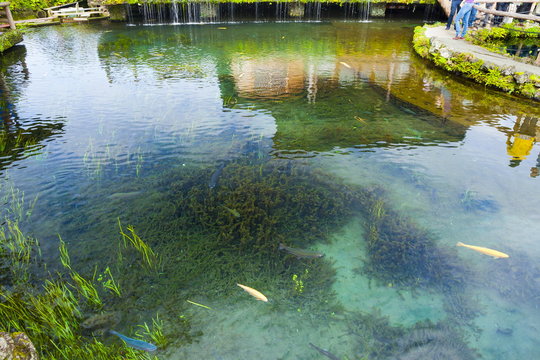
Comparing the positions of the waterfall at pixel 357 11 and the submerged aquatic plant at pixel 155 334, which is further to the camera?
the waterfall at pixel 357 11

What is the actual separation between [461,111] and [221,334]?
10.3 metres

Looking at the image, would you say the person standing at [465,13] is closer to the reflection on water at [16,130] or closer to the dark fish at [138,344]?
the reflection on water at [16,130]

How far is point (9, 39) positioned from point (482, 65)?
76.3ft

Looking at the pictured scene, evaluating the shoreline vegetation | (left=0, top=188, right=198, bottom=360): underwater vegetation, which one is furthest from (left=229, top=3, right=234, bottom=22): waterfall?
(left=0, top=188, right=198, bottom=360): underwater vegetation

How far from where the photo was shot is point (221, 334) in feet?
13.8

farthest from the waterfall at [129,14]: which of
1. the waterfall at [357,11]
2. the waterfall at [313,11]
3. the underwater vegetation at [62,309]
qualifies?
the underwater vegetation at [62,309]

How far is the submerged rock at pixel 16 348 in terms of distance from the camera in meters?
3.18

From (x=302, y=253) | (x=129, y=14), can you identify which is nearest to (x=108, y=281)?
(x=302, y=253)

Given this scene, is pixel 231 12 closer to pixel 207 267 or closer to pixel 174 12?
pixel 174 12

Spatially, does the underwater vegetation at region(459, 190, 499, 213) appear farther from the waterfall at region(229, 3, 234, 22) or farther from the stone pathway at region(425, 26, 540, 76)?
the waterfall at region(229, 3, 234, 22)

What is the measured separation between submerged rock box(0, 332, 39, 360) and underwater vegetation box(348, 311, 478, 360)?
11.4 feet

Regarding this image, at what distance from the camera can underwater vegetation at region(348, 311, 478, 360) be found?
397 centimetres

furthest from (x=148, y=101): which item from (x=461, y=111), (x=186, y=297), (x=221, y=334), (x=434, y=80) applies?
(x=434, y=80)

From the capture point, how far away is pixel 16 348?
331cm
